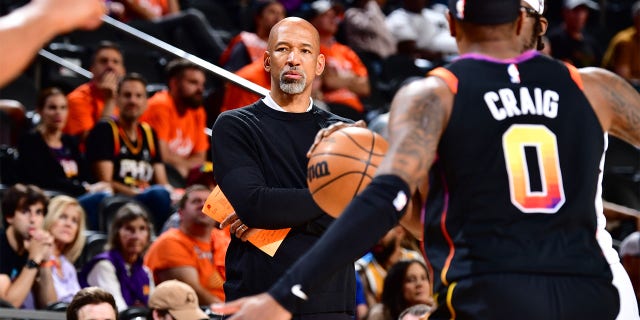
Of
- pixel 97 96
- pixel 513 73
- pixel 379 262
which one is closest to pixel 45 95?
pixel 97 96

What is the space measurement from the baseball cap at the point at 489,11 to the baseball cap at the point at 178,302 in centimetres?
355

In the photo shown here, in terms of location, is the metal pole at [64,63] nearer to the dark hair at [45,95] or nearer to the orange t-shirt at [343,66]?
the dark hair at [45,95]

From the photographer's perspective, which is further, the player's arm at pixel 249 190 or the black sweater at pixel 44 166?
the black sweater at pixel 44 166

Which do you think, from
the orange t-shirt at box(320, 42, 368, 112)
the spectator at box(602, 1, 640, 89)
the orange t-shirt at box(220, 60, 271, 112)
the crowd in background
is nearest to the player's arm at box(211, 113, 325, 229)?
the crowd in background

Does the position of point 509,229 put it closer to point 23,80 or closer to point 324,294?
point 324,294

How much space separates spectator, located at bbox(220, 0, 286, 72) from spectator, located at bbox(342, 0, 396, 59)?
1829 millimetres

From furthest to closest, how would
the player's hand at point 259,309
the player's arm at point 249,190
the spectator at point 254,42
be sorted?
the spectator at point 254,42, the player's arm at point 249,190, the player's hand at point 259,309

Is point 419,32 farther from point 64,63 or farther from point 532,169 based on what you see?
point 532,169

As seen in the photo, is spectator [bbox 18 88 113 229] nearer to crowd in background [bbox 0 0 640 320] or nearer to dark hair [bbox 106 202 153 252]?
crowd in background [bbox 0 0 640 320]

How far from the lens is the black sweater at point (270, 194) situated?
436 cm

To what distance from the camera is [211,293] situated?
7.67m

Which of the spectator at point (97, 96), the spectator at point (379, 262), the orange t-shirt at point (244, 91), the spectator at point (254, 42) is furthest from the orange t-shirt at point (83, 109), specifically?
the spectator at point (379, 262)

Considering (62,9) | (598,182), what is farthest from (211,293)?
(62,9)

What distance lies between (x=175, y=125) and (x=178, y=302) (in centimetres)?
367
